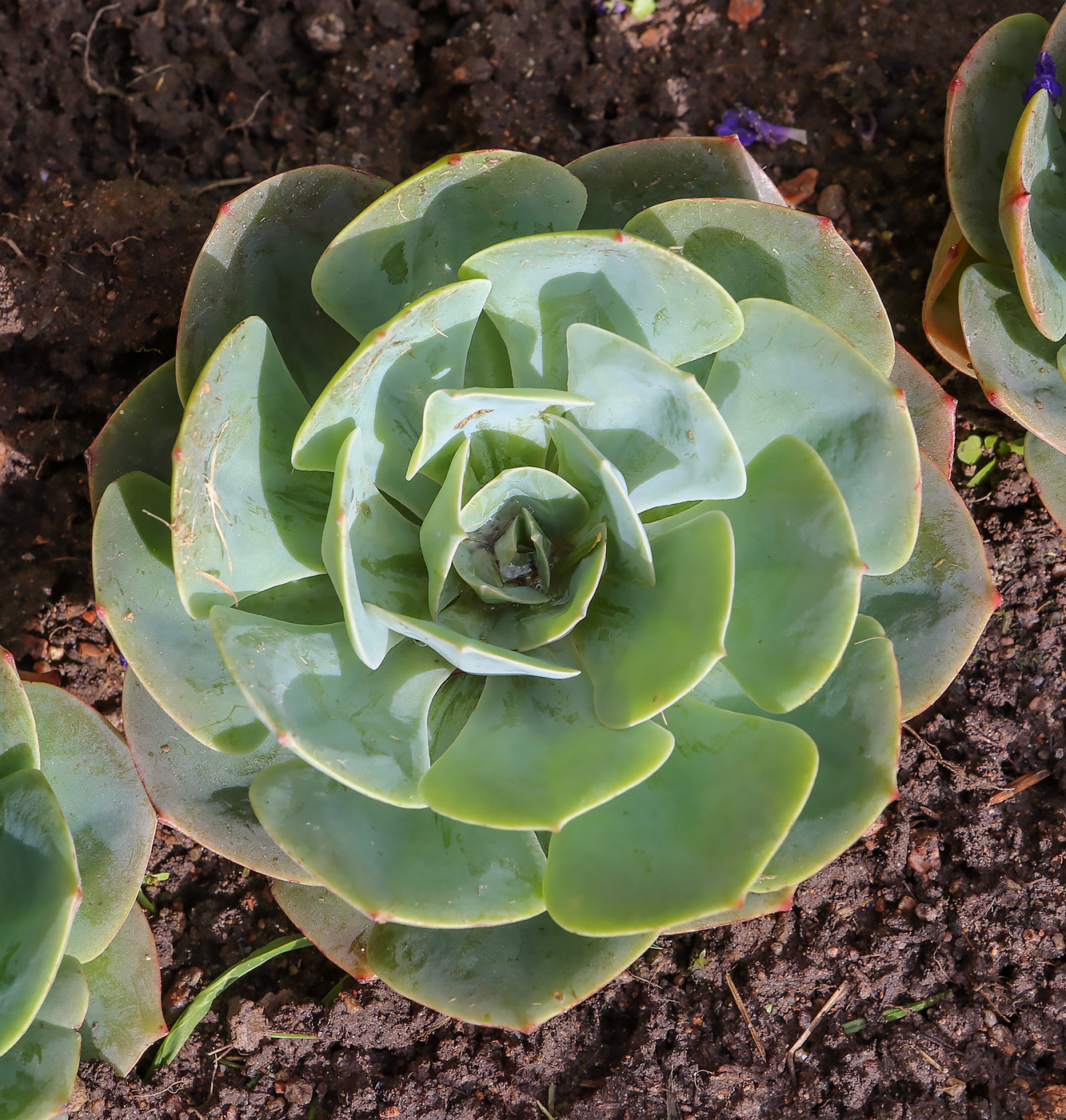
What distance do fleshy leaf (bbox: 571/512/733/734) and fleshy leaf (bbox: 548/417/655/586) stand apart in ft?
0.11

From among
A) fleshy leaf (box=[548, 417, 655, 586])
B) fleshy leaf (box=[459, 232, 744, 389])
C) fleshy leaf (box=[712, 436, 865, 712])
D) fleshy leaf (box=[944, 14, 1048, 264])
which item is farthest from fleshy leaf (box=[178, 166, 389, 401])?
fleshy leaf (box=[944, 14, 1048, 264])

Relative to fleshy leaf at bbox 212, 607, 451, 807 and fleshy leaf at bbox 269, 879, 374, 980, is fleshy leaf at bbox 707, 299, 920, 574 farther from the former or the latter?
fleshy leaf at bbox 269, 879, 374, 980

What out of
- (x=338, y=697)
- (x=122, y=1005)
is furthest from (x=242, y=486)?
(x=122, y=1005)

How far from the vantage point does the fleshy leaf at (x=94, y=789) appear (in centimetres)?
148

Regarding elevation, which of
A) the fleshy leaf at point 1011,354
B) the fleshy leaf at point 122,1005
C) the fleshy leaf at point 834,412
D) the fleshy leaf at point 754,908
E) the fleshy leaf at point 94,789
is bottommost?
the fleshy leaf at point 122,1005

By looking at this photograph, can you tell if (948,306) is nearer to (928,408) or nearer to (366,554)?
(928,408)

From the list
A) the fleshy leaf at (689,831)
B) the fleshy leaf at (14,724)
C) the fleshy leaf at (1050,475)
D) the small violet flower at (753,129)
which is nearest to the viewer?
the fleshy leaf at (689,831)

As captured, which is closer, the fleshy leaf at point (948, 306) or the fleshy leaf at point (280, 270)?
the fleshy leaf at point (280, 270)

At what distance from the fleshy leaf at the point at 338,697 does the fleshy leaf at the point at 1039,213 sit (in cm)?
118

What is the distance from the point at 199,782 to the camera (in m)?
1.44

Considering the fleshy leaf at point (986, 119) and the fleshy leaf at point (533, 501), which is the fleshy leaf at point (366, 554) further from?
the fleshy leaf at point (986, 119)

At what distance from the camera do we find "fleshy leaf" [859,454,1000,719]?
1.44 m

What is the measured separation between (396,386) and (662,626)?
0.53 metres

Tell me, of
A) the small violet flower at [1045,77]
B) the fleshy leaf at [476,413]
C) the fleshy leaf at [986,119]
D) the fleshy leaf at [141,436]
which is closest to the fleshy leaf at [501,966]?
the fleshy leaf at [476,413]
